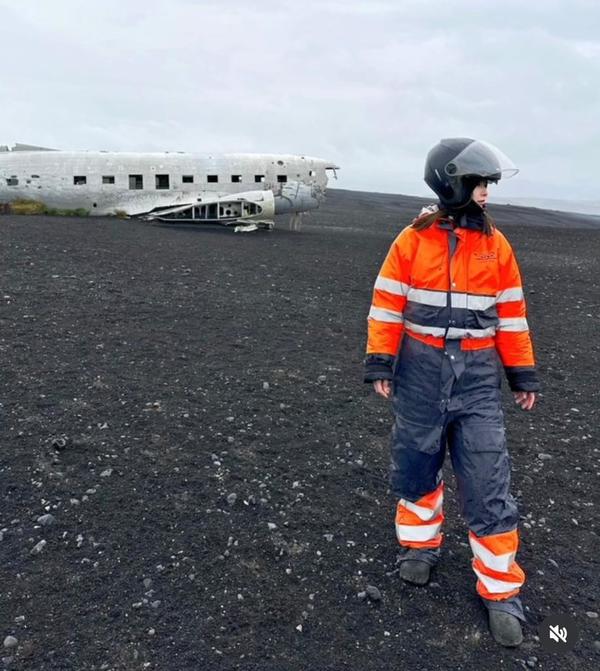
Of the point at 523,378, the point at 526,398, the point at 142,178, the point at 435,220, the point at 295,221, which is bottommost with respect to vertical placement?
the point at 526,398

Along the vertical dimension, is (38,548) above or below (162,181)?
below

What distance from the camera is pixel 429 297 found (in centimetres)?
358

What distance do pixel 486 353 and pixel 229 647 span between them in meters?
2.50

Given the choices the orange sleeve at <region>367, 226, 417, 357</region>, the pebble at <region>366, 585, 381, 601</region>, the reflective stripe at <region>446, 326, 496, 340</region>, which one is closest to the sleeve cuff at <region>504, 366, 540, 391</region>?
the reflective stripe at <region>446, 326, 496, 340</region>

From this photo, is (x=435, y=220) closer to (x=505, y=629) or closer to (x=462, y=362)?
(x=462, y=362)

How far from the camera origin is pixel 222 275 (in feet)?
43.5

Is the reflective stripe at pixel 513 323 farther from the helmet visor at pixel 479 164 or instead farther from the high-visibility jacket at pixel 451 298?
the helmet visor at pixel 479 164

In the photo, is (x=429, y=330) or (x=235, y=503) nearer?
(x=429, y=330)

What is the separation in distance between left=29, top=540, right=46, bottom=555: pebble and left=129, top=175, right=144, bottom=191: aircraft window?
69.0ft

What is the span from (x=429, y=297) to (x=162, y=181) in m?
21.3

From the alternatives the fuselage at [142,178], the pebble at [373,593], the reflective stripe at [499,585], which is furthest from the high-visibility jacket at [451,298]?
the fuselage at [142,178]

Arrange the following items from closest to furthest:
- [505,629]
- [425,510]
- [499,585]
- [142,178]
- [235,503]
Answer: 1. [505,629]
2. [499,585]
3. [425,510]
4. [235,503]
5. [142,178]

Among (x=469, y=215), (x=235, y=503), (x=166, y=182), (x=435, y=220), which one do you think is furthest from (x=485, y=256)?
(x=166, y=182)

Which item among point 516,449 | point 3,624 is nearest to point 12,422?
point 3,624
